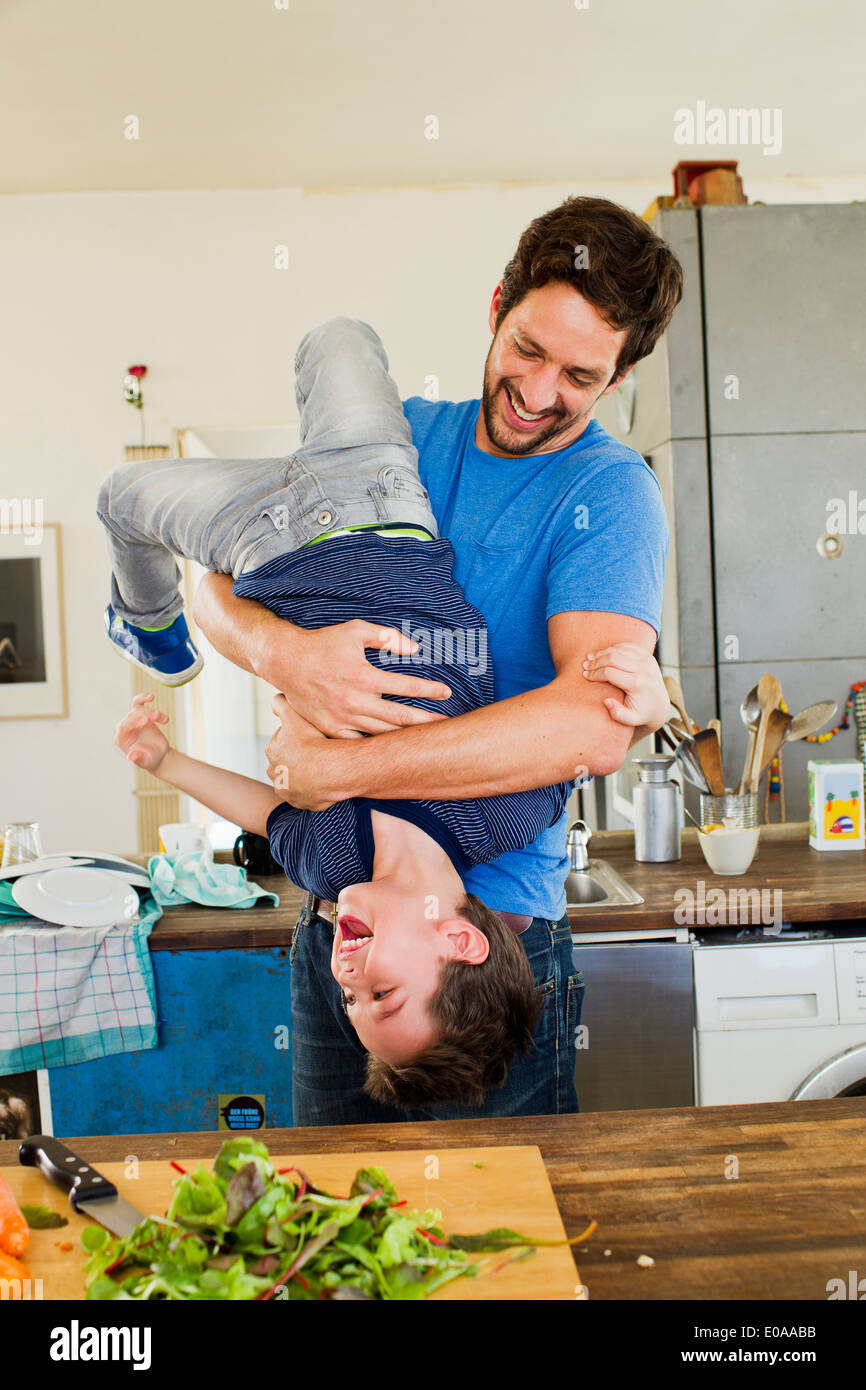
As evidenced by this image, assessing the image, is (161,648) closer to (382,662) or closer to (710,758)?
(382,662)

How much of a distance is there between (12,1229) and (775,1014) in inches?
66.5

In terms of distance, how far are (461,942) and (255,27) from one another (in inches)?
137

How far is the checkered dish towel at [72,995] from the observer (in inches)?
82.7

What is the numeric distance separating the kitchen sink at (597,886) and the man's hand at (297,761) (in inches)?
44.7

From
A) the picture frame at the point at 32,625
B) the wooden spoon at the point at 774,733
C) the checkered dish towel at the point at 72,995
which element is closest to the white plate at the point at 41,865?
the checkered dish towel at the point at 72,995

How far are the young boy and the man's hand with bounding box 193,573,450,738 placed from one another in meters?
0.02

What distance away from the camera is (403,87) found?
407cm

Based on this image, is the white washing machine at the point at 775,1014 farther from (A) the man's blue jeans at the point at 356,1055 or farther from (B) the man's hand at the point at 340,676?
(B) the man's hand at the point at 340,676

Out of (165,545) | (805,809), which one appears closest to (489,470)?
(165,545)

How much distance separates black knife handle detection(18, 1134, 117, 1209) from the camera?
93 cm

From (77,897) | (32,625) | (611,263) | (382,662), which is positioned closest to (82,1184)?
(382,662)

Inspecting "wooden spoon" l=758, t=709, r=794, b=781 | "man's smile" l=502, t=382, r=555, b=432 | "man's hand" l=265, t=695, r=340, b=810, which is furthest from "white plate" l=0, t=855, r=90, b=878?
"wooden spoon" l=758, t=709, r=794, b=781
